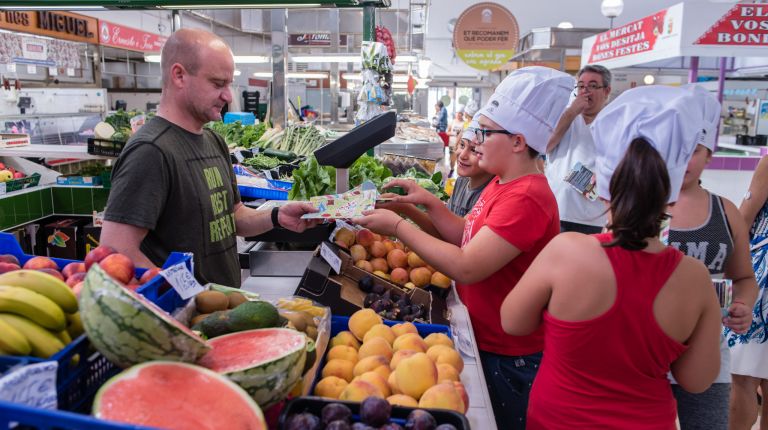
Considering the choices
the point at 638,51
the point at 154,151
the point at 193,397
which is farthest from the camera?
the point at 638,51

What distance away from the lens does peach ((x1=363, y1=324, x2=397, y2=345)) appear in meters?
1.81

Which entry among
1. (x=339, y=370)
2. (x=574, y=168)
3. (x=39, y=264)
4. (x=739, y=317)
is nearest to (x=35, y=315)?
(x=39, y=264)

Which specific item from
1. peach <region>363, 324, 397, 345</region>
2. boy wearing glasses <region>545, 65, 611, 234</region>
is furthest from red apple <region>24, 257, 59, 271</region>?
boy wearing glasses <region>545, 65, 611, 234</region>

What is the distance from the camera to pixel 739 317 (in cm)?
245

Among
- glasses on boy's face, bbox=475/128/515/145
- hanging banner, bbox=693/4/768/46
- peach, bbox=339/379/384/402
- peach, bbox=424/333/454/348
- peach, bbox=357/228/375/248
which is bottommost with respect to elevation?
peach, bbox=424/333/454/348

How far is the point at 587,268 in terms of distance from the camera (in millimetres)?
1532

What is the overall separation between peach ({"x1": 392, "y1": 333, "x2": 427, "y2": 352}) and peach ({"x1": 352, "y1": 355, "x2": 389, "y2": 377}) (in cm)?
10

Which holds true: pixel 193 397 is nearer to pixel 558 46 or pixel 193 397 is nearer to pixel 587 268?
pixel 587 268

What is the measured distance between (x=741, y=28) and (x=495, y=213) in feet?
26.3

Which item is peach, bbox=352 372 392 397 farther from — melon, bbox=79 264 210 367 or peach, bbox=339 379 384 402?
melon, bbox=79 264 210 367

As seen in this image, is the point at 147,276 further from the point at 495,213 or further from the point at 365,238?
→ the point at 365,238

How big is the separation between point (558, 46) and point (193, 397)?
1557 cm

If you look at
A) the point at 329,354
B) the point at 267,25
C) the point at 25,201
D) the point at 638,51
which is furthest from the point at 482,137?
the point at 267,25

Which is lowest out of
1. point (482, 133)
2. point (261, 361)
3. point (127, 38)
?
point (261, 361)
